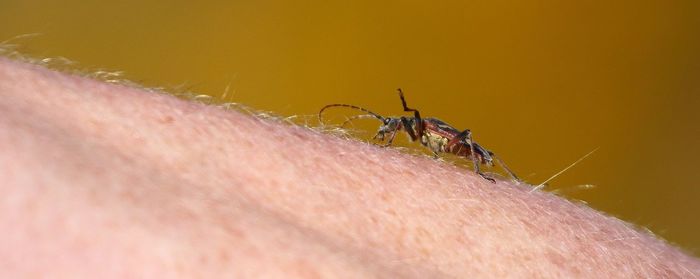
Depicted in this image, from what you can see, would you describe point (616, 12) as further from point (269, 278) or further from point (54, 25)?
point (269, 278)

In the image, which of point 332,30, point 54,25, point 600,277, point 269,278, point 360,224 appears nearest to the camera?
point 269,278

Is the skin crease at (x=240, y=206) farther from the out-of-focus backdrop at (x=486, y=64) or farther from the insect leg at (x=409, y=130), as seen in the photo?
the out-of-focus backdrop at (x=486, y=64)

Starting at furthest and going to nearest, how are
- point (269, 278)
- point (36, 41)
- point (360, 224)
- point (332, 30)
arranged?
point (332, 30) → point (36, 41) → point (360, 224) → point (269, 278)

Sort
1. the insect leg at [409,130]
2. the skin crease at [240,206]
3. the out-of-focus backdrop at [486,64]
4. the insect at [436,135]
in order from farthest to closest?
the out-of-focus backdrop at [486,64], the insect leg at [409,130], the insect at [436,135], the skin crease at [240,206]

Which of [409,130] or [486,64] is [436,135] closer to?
[409,130]

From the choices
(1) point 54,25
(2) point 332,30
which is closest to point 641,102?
(2) point 332,30

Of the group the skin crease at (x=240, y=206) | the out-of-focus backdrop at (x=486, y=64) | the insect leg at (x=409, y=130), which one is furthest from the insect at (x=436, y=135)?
the out-of-focus backdrop at (x=486, y=64)
